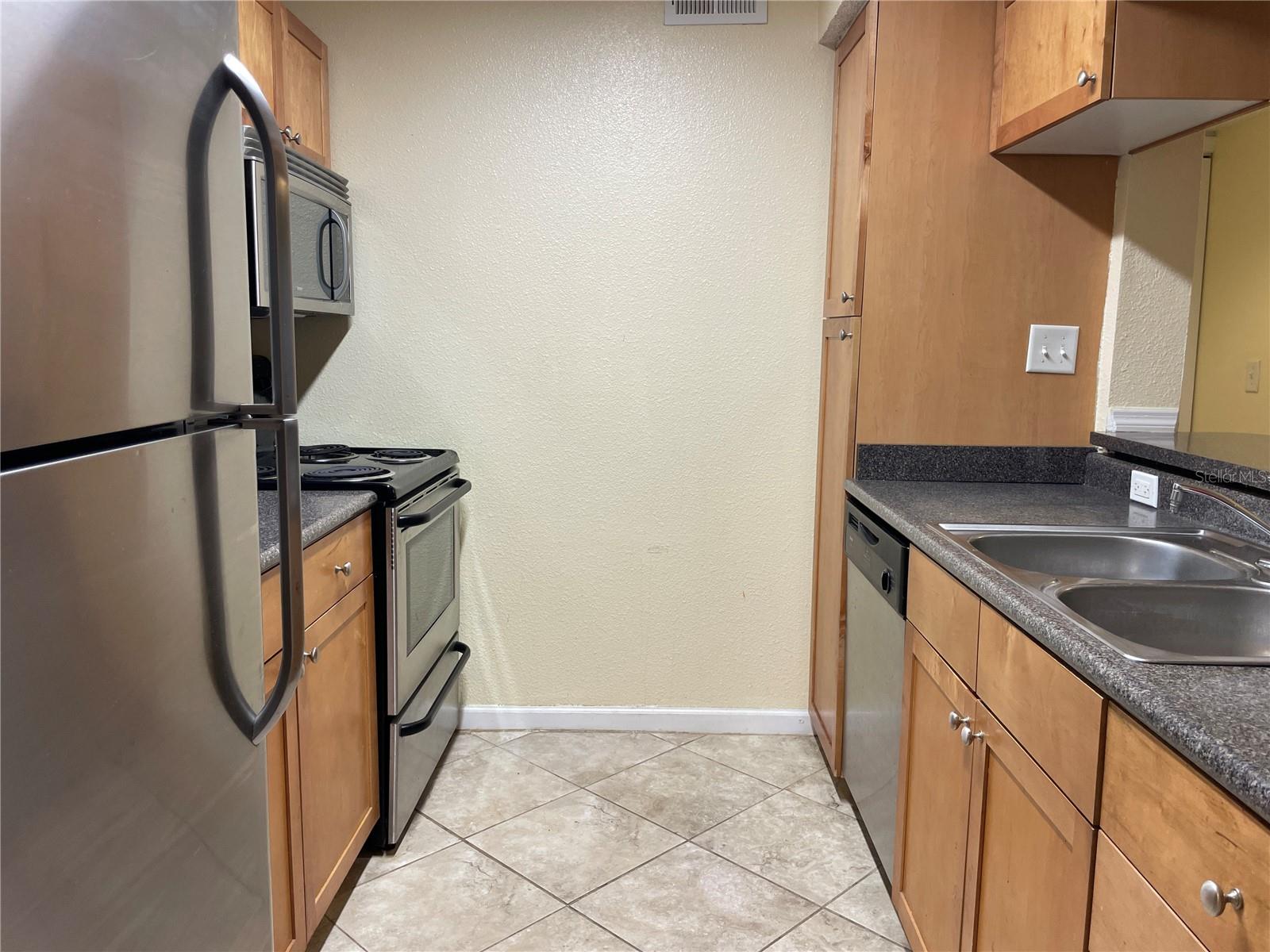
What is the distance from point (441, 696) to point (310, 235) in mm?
1312

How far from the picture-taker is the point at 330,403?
2.95 m

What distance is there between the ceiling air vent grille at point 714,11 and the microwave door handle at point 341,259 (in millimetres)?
1135

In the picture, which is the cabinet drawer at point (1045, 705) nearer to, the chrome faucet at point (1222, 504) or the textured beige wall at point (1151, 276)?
the chrome faucet at point (1222, 504)

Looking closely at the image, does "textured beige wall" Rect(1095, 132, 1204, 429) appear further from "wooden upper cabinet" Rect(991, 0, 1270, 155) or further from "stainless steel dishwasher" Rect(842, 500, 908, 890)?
"stainless steel dishwasher" Rect(842, 500, 908, 890)

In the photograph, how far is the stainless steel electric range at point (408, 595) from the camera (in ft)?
7.25

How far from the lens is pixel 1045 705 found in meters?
1.21

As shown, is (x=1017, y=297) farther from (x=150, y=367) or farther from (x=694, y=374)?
(x=150, y=367)

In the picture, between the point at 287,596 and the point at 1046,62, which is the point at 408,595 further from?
the point at 1046,62

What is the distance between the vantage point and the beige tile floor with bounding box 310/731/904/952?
6.59 feet

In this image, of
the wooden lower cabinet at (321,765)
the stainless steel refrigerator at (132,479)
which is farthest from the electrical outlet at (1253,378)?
the stainless steel refrigerator at (132,479)

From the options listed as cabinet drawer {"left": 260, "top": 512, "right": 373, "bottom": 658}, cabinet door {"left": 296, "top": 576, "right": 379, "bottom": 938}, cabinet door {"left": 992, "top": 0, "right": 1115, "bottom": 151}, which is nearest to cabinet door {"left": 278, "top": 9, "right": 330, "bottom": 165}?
cabinet drawer {"left": 260, "top": 512, "right": 373, "bottom": 658}

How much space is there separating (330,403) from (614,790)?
147 cm

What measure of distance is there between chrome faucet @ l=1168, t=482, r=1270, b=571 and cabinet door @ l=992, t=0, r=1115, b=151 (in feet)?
2.54

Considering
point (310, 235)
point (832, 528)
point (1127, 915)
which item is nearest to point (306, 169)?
point (310, 235)
